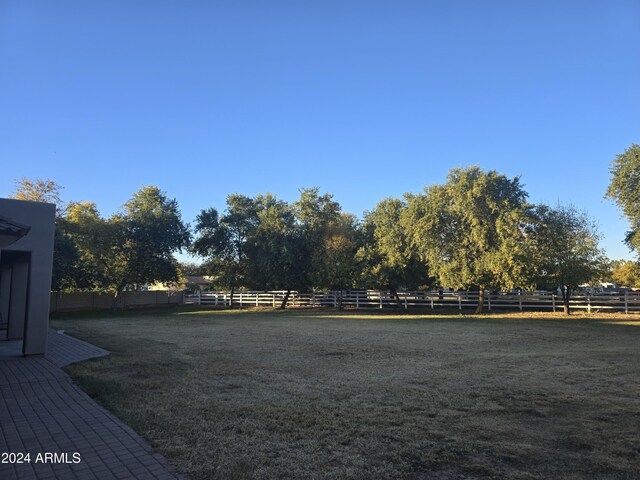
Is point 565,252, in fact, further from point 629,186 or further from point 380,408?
point 380,408

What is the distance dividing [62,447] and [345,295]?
29.9 meters

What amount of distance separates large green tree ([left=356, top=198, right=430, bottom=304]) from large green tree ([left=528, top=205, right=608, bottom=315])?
7022mm

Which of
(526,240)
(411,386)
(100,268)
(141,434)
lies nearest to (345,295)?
(526,240)

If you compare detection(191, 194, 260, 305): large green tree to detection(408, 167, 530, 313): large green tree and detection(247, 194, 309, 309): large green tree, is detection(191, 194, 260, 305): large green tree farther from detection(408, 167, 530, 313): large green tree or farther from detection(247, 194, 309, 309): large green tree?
detection(408, 167, 530, 313): large green tree

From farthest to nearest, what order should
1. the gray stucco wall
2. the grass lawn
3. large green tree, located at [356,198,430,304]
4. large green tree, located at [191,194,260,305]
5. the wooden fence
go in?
large green tree, located at [191,194,260,305], the wooden fence, large green tree, located at [356,198,430,304], the gray stucco wall, the grass lawn

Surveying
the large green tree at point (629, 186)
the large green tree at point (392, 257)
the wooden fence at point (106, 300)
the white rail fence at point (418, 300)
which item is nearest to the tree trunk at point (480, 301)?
the white rail fence at point (418, 300)

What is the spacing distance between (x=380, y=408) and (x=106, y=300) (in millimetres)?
31408

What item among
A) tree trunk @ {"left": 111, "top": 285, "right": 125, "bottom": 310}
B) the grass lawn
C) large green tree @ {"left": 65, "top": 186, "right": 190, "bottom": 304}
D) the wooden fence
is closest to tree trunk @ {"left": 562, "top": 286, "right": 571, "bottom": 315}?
the grass lawn

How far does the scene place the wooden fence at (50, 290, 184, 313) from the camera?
94.3ft

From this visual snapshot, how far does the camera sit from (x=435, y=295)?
30.1m

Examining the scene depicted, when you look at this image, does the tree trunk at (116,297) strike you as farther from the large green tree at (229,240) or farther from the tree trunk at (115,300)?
the large green tree at (229,240)

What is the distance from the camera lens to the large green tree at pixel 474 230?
2317cm

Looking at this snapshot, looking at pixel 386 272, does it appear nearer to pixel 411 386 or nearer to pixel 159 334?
pixel 159 334

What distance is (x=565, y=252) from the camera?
22656 millimetres
